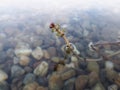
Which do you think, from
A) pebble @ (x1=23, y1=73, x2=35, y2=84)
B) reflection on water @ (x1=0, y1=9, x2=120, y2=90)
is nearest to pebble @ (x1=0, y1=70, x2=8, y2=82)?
reflection on water @ (x1=0, y1=9, x2=120, y2=90)

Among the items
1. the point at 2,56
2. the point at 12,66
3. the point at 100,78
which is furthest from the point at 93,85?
the point at 2,56

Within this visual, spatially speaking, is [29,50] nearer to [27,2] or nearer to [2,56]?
[2,56]

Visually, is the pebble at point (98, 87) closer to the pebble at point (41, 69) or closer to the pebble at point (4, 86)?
the pebble at point (41, 69)

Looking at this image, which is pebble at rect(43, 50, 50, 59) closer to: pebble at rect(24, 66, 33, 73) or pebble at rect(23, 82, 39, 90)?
pebble at rect(24, 66, 33, 73)

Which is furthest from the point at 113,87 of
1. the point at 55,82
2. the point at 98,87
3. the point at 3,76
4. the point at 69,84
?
the point at 3,76

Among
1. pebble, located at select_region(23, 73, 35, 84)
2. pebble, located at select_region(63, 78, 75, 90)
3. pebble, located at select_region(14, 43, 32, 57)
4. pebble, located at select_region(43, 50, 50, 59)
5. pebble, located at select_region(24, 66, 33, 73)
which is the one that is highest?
pebble, located at select_region(14, 43, 32, 57)

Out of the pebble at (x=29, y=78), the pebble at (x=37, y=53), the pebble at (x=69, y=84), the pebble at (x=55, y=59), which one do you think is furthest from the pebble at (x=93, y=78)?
the pebble at (x=37, y=53)

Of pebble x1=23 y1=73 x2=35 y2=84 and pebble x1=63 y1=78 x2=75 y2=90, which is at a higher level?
pebble x1=23 y1=73 x2=35 y2=84
